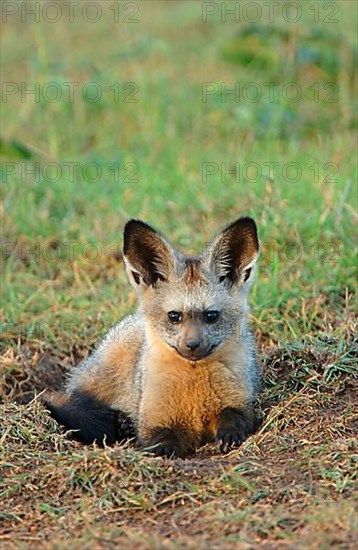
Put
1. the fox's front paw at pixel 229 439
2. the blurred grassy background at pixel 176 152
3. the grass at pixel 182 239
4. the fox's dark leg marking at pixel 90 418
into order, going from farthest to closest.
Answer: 1. the blurred grassy background at pixel 176 152
2. the fox's dark leg marking at pixel 90 418
3. the fox's front paw at pixel 229 439
4. the grass at pixel 182 239

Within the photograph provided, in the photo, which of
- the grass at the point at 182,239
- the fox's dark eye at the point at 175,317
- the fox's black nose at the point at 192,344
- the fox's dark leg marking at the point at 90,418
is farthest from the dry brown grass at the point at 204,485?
the fox's dark eye at the point at 175,317

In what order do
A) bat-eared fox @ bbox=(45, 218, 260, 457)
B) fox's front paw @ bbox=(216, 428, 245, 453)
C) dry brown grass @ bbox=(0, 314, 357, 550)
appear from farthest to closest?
1. bat-eared fox @ bbox=(45, 218, 260, 457)
2. fox's front paw @ bbox=(216, 428, 245, 453)
3. dry brown grass @ bbox=(0, 314, 357, 550)

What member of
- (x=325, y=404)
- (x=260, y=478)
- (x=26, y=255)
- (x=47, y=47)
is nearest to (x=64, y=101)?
(x=47, y=47)

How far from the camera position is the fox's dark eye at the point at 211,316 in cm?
521

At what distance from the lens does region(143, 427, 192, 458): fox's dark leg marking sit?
5035 millimetres

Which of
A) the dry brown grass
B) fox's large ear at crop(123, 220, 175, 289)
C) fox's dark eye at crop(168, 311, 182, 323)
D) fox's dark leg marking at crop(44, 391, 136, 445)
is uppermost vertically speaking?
fox's large ear at crop(123, 220, 175, 289)

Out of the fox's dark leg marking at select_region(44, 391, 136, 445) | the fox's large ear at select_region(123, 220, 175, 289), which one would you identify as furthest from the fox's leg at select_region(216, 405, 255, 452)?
the fox's large ear at select_region(123, 220, 175, 289)

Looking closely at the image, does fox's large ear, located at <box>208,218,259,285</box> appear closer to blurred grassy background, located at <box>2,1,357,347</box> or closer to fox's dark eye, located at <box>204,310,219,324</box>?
fox's dark eye, located at <box>204,310,219,324</box>

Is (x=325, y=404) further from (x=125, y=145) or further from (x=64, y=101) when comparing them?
(x=64, y=101)

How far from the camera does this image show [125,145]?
9.81m

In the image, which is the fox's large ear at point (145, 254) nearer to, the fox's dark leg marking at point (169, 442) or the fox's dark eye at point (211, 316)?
the fox's dark eye at point (211, 316)

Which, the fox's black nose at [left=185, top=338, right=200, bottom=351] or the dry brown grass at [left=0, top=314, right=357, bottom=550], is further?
the fox's black nose at [left=185, top=338, right=200, bottom=351]

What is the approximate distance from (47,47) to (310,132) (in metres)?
3.71

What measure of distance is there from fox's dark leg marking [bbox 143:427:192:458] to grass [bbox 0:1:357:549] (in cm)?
11
